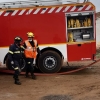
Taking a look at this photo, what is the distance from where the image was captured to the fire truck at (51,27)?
10125 millimetres

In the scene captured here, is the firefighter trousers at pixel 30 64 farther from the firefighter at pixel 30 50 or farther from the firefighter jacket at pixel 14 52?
the firefighter jacket at pixel 14 52

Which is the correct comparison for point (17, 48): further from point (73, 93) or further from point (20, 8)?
point (73, 93)

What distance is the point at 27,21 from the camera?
33.3ft

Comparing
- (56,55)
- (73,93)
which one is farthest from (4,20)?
(73,93)

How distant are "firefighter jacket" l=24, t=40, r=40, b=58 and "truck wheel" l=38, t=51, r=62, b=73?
0.68 meters

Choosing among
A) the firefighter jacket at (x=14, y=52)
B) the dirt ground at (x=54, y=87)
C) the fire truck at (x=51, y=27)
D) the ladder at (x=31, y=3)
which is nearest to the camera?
the dirt ground at (x=54, y=87)

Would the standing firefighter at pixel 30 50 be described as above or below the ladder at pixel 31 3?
below

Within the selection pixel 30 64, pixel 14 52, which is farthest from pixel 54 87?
pixel 14 52

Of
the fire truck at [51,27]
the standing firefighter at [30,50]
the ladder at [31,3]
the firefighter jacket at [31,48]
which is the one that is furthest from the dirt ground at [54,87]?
the ladder at [31,3]

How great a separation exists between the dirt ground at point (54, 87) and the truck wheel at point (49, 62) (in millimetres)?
400

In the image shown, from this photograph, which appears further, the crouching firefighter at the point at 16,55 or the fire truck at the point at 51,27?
the fire truck at the point at 51,27

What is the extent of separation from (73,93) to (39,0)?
13.7 feet

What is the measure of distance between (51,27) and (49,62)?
52.3 inches

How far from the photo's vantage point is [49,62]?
1039 centimetres
